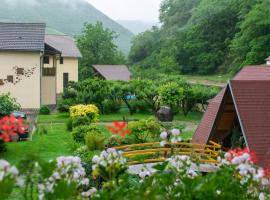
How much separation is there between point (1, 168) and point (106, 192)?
0.83m

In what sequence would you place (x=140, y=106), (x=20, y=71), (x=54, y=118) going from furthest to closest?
1. (x=140, y=106)
2. (x=20, y=71)
3. (x=54, y=118)

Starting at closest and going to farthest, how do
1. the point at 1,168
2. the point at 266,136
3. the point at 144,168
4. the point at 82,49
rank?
the point at 1,168 → the point at 144,168 → the point at 266,136 → the point at 82,49

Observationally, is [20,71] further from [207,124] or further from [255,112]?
[255,112]

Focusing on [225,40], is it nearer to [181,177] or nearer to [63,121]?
[63,121]

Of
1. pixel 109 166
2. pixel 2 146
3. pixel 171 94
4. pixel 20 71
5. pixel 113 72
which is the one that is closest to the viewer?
pixel 109 166

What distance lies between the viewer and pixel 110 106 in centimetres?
3388

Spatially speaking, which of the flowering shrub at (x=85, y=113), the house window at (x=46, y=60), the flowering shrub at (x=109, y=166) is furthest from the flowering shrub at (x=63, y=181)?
the house window at (x=46, y=60)

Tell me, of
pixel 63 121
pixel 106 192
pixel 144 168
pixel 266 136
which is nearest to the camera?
pixel 106 192

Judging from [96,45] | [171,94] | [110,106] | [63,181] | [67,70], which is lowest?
[110,106]

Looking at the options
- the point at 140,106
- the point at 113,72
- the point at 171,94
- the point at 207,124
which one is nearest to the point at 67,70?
the point at 113,72

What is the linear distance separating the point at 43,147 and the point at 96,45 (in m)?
34.2

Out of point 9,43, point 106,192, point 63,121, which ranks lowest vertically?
point 63,121

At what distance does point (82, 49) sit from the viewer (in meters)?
53.7

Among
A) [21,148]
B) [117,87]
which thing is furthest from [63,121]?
[21,148]
